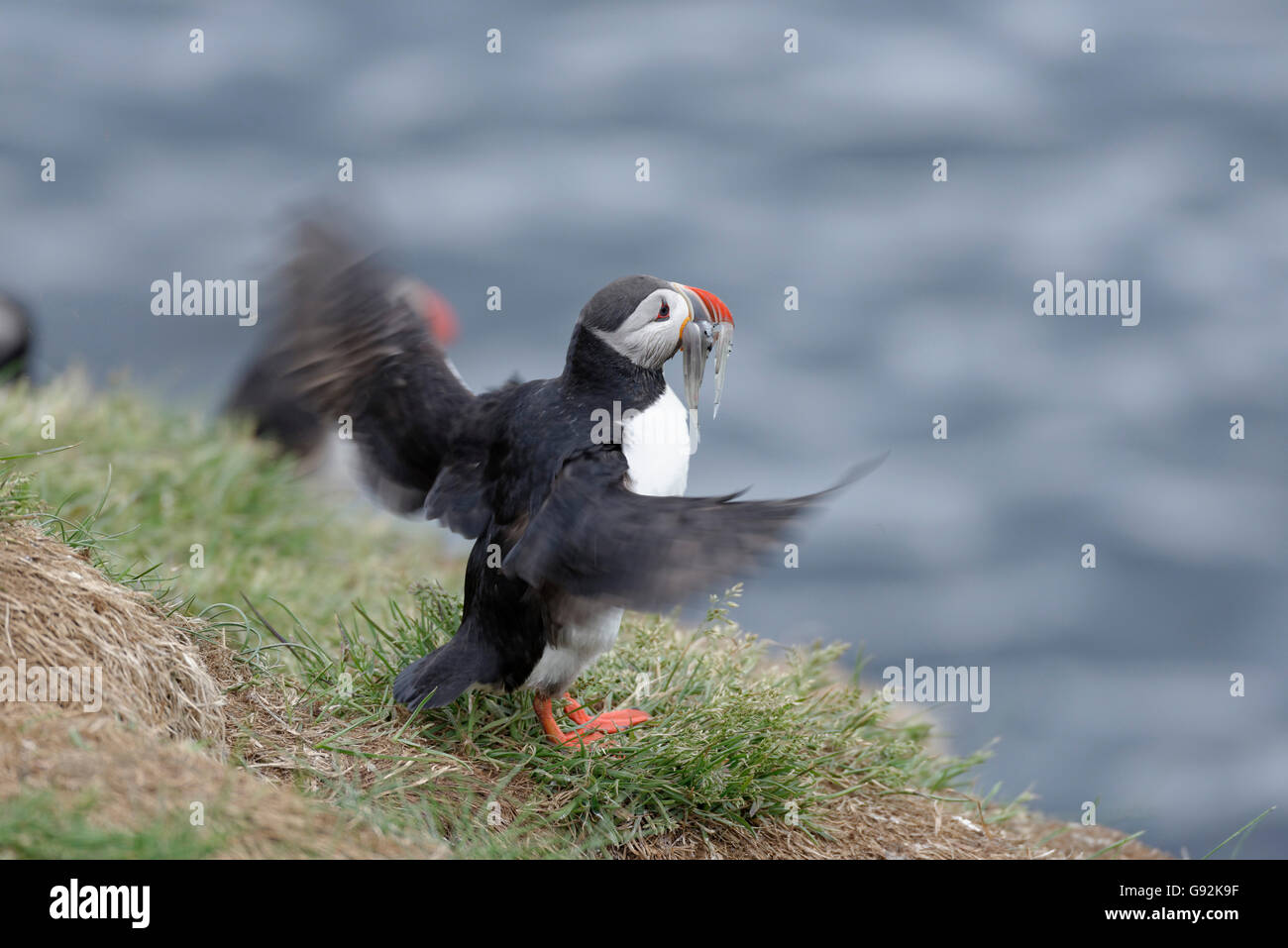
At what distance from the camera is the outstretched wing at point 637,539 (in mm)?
3670

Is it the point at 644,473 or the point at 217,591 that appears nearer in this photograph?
the point at 644,473

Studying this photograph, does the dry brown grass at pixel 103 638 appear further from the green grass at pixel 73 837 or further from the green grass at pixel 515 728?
the green grass at pixel 73 837

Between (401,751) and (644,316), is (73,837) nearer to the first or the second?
(401,751)

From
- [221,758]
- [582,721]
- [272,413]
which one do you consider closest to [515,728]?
[582,721]

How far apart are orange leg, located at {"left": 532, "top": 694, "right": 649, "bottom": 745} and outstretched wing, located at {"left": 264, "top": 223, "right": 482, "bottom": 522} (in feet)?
3.59

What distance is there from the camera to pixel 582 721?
4695 millimetres

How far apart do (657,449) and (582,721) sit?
3.63ft

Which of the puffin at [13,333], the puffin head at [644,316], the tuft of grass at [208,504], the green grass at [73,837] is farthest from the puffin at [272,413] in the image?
the green grass at [73,837]

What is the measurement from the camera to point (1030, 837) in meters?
5.25

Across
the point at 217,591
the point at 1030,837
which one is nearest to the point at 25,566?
the point at 217,591

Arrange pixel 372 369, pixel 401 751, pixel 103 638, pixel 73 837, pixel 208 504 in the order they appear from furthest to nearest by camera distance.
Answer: pixel 208 504
pixel 372 369
pixel 401 751
pixel 103 638
pixel 73 837

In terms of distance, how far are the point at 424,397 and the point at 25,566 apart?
66.2 inches

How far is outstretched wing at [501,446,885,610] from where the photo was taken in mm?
3670
